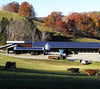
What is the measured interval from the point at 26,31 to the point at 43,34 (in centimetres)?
817

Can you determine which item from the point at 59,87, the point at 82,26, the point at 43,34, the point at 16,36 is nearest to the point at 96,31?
the point at 82,26

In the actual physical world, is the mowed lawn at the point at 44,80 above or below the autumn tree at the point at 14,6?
below

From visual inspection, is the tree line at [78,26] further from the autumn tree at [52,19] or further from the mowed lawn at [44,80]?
the mowed lawn at [44,80]

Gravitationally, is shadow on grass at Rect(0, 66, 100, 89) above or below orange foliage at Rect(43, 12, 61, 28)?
below

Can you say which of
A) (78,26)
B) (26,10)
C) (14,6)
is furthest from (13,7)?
(78,26)

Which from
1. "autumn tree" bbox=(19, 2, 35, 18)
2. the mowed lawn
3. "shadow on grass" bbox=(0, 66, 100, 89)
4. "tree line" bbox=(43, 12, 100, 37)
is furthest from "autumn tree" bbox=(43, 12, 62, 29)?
"shadow on grass" bbox=(0, 66, 100, 89)

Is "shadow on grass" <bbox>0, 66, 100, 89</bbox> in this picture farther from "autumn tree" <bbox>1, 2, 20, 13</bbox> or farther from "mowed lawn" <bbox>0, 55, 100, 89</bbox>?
"autumn tree" <bbox>1, 2, 20, 13</bbox>

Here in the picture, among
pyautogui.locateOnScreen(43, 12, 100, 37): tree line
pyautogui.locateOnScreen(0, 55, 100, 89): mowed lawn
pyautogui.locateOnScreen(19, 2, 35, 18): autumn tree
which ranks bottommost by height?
pyautogui.locateOnScreen(0, 55, 100, 89): mowed lawn

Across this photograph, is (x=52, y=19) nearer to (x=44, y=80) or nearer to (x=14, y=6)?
(x=14, y=6)

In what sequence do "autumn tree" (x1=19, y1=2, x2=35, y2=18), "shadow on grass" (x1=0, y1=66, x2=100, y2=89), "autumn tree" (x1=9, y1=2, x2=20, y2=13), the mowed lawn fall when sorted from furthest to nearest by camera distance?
"autumn tree" (x1=9, y1=2, x2=20, y2=13)
"autumn tree" (x1=19, y1=2, x2=35, y2=18)
the mowed lawn
"shadow on grass" (x1=0, y1=66, x2=100, y2=89)

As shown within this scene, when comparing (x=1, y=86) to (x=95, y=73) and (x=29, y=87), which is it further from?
(x=95, y=73)

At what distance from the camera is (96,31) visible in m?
137

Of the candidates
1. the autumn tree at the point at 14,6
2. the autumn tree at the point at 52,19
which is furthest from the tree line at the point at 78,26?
the autumn tree at the point at 14,6

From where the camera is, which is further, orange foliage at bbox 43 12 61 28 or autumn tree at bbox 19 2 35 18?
autumn tree at bbox 19 2 35 18
